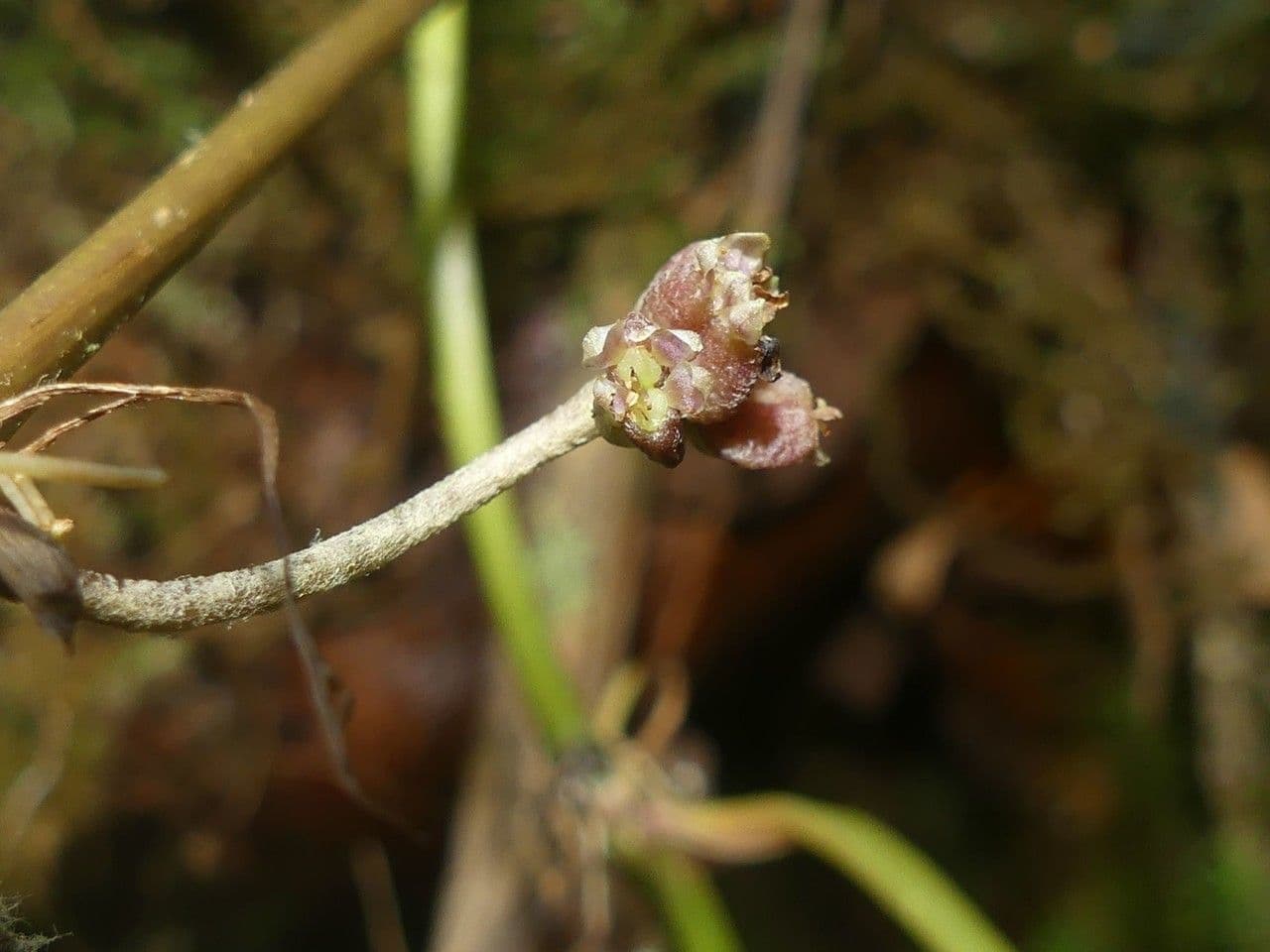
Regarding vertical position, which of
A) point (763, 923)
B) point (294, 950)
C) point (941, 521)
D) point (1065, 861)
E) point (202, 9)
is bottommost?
point (294, 950)

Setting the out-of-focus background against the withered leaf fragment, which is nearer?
the withered leaf fragment

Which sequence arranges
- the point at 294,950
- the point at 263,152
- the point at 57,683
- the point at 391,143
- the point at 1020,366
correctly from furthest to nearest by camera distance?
the point at 1020,366, the point at 294,950, the point at 391,143, the point at 57,683, the point at 263,152

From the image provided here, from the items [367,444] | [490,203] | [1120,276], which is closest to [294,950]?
[367,444]

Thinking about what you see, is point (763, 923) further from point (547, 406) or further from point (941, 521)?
point (547, 406)

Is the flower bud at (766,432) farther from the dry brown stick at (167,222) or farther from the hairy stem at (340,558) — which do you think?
the dry brown stick at (167,222)

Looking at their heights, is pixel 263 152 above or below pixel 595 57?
below

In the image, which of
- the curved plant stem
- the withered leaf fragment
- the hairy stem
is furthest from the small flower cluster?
the curved plant stem

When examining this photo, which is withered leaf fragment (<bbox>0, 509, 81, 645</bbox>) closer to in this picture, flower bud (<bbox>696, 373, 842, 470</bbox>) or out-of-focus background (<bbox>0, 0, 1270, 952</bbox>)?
flower bud (<bbox>696, 373, 842, 470</bbox>)
